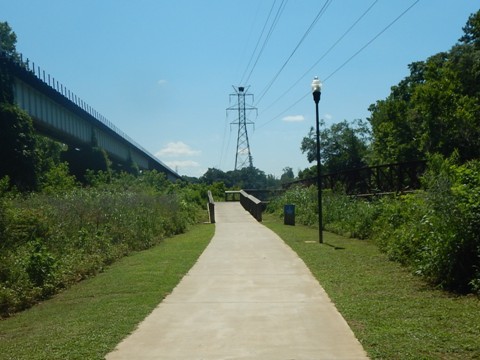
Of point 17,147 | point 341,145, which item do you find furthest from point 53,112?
point 341,145

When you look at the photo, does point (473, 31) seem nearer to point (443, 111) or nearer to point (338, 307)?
point (443, 111)

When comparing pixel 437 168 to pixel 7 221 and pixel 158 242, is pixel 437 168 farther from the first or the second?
pixel 158 242

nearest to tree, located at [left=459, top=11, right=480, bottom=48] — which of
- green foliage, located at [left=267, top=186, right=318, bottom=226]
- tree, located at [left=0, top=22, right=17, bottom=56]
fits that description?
green foliage, located at [left=267, top=186, right=318, bottom=226]

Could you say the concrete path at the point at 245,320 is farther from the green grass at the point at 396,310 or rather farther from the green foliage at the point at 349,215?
the green foliage at the point at 349,215

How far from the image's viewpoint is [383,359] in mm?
5742

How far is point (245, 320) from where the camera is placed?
301 inches

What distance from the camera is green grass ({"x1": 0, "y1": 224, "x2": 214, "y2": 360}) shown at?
655 centimetres

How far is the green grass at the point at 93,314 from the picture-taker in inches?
258

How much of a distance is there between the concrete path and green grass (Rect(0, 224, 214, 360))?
0.90 feet

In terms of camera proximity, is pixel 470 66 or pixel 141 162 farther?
pixel 141 162

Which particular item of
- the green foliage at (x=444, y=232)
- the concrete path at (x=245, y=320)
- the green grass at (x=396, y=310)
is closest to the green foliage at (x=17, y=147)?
the concrete path at (x=245, y=320)

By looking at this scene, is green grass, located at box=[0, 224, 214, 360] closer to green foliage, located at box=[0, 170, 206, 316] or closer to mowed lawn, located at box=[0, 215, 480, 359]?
mowed lawn, located at box=[0, 215, 480, 359]

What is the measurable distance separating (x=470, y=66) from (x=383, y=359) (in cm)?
4114

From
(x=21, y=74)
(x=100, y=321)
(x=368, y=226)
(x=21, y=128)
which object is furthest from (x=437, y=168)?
(x=21, y=74)
